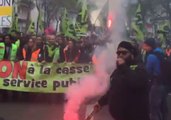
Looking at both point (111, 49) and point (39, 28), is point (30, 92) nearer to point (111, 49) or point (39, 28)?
point (39, 28)

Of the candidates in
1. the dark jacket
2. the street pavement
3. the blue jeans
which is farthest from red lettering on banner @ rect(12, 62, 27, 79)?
the dark jacket

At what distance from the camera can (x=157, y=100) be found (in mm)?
7652

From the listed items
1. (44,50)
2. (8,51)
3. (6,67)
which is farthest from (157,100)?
(8,51)

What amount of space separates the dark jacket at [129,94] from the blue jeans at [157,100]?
2.97 m

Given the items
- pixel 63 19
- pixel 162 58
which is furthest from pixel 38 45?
pixel 162 58

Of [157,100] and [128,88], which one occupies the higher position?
[128,88]

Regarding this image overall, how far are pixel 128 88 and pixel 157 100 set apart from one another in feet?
10.6

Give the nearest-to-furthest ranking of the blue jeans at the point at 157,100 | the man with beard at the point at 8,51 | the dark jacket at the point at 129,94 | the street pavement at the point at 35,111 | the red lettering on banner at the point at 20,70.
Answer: the dark jacket at the point at 129,94 → the blue jeans at the point at 157,100 → the street pavement at the point at 35,111 → the red lettering on banner at the point at 20,70 → the man with beard at the point at 8,51

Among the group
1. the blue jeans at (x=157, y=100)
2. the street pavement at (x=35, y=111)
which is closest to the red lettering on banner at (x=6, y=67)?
the street pavement at (x=35, y=111)

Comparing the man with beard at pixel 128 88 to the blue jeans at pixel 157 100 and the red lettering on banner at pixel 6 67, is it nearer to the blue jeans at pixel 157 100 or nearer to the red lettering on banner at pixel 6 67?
the blue jeans at pixel 157 100

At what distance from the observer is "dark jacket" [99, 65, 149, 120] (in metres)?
4.52

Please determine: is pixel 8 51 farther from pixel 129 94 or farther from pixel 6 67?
pixel 129 94

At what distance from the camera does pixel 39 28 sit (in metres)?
12.0

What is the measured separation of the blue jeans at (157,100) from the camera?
7594 mm
